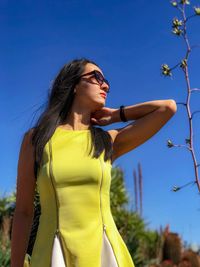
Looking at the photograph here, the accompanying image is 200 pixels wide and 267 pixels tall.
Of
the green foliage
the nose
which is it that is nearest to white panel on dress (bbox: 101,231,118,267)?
the nose

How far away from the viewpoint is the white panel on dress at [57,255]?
2.24 m

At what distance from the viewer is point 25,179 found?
2518mm

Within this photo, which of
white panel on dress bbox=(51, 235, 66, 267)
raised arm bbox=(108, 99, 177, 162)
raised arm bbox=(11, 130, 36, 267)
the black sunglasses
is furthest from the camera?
the black sunglasses

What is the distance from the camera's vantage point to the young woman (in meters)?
2.29

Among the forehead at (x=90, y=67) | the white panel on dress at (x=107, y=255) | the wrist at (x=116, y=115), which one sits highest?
the forehead at (x=90, y=67)

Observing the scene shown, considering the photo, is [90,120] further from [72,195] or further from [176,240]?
[176,240]

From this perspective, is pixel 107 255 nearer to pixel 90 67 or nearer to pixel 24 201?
pixel 24 201

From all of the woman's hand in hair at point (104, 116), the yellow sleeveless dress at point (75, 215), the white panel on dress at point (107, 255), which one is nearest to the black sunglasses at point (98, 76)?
the woman's hand in hair at point (104, 116)

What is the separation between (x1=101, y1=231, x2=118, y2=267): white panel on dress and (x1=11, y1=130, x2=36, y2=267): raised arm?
36 cm

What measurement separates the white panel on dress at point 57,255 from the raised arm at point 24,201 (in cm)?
25

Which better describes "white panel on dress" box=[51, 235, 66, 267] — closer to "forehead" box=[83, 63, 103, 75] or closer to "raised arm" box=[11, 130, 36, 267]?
"raised arm" box=[11, 130, 36, 267]

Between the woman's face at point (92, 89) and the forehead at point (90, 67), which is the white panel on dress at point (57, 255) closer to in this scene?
the woman's face at point (92, 89)

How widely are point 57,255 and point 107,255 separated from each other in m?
0.19

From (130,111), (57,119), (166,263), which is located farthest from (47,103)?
(166,263)
